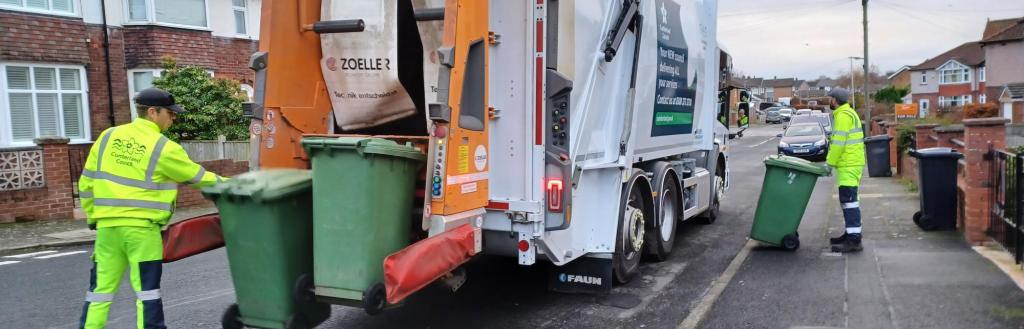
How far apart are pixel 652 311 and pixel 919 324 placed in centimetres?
171

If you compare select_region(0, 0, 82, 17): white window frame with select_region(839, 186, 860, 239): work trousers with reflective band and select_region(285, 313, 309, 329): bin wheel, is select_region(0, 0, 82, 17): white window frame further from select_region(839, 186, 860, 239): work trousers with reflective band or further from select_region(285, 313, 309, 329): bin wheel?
select_region(839, 186, 860, 239): work trousers with reflective band

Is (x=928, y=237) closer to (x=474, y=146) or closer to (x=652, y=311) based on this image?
(x=652, y=311)

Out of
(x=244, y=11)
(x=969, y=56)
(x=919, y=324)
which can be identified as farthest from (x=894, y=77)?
(x=919, y=324)

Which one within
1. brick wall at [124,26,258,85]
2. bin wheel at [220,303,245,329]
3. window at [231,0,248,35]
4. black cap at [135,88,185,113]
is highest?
window at [231,0,248,35]

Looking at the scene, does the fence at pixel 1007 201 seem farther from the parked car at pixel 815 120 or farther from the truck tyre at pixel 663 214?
the parked car at pixel 815 120

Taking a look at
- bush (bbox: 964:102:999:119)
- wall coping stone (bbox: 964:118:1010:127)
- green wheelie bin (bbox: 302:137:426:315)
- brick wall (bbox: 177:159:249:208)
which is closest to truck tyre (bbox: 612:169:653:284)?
green wheelie bin (bbox: 302:137:426:315)

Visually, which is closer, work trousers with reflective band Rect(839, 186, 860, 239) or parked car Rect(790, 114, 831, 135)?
work trousers with reflective band Rect(839, 186, 860, 239)

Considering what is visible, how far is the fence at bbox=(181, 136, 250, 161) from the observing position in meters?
13.8

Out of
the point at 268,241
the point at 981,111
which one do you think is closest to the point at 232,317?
the point at 268,241

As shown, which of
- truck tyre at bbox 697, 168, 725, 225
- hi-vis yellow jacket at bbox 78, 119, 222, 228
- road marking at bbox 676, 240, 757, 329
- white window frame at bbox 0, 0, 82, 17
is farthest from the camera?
white window frame at bbox 0, 0, 82, 17

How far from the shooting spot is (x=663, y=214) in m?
7.00

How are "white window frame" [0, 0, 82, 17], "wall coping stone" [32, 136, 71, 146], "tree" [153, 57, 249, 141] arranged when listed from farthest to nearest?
1. "tree" [153, 57, 249, 141]
2. "white window frame" [0, 0, 82, 17]
3. "wall coping stone" [32, 136, 71, 146]

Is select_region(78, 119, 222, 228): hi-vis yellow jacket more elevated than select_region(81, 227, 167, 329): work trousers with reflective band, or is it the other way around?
select_region(78, 119, 222, 228): hi-vis yellow jacket

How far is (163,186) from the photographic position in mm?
4195
